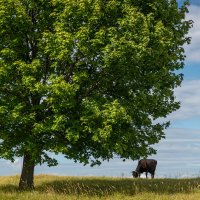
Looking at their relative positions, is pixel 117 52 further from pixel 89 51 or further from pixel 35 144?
pixel 35 144

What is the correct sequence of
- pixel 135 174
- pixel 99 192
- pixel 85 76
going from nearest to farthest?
pixel 85 76 < pixel 99 192 < pixel 135 174

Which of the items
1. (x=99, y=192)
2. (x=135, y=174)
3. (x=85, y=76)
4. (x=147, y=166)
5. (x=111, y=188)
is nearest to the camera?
(x=85, y=76)

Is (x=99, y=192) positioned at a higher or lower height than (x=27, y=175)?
lower

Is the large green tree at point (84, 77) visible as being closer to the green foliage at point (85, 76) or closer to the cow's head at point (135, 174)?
the green foliage at point (85, 76)

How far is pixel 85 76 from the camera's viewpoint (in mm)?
28250

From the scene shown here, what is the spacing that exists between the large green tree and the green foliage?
68mm

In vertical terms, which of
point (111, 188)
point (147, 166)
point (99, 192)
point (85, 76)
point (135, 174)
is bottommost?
point (99, 192)

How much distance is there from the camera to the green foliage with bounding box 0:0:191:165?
27.7 metres

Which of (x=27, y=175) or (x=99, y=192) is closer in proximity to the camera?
(x=99, y=192)

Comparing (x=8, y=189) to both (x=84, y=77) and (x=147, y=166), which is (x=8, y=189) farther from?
(x=147, y=166)

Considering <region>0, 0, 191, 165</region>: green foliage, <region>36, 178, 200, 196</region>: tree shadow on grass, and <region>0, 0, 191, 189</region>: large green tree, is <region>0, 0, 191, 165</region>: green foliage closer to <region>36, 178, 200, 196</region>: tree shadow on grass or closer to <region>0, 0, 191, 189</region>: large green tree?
<region>0, 0, 191, 189</region>: large green tree

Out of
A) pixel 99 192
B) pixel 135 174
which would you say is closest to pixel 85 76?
pixel 99 192

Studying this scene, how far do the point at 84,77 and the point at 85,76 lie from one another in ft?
1.07

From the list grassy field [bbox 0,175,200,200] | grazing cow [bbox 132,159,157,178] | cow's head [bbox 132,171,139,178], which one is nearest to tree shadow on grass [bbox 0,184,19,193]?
grassy field [bbox 0,175,200,200]
